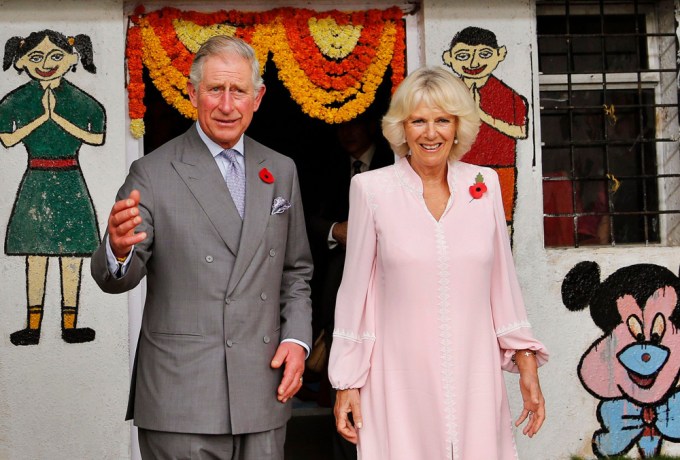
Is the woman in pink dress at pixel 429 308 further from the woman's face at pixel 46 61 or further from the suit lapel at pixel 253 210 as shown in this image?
the woman's face at pixel 46 61

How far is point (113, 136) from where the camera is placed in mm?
4777

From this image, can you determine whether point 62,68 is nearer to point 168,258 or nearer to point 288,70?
point 288,70

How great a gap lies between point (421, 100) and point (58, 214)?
8.23 feet

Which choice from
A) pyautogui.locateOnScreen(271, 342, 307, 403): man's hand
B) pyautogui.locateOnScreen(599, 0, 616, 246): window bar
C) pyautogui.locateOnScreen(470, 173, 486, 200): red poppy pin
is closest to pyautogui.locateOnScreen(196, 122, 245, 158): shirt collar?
pyautogui.locateOnScreen(271, 342, 307, 403): man's hand

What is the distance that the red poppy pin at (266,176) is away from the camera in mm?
3078

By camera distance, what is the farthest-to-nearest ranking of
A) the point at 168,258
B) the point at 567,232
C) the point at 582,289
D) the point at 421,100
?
the point at 567,232 → the point at 582,289 → the point at 421,100 → the point at 168,258

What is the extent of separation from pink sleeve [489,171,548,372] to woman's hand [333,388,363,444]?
58 cm

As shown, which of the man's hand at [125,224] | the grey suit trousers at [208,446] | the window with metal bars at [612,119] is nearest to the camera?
the man's hand at [125,224]

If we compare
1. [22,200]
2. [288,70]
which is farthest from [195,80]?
[22,200]

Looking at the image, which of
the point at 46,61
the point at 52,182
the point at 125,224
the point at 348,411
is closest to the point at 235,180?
the point at 125,224

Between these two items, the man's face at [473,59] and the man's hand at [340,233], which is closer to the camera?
the man's face at [473,59]

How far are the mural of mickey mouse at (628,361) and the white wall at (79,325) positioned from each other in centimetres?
273

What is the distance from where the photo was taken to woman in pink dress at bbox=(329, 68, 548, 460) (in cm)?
304

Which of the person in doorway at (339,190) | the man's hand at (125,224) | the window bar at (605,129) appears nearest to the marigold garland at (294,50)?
the person in doorway at (339,190)
